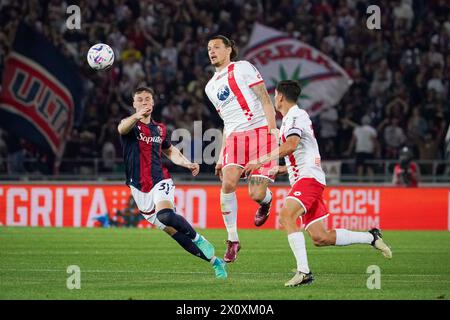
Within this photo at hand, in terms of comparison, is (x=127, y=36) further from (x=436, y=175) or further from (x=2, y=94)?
(x=436, y=175)

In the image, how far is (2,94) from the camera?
24.2 metres

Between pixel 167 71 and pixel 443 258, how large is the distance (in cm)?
1240

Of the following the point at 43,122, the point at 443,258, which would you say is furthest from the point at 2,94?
the point at 443,258

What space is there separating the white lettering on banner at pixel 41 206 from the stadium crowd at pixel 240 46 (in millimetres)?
820

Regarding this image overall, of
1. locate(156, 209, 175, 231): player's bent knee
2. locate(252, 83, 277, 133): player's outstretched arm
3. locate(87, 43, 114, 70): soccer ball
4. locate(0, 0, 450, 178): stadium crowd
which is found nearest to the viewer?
locate(156, 209, 175, 231): player's bent knee

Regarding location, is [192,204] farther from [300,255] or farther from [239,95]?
[300,255]

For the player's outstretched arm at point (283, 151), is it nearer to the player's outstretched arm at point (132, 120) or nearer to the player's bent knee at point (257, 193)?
the player's outstretched arm at point (132, 120)

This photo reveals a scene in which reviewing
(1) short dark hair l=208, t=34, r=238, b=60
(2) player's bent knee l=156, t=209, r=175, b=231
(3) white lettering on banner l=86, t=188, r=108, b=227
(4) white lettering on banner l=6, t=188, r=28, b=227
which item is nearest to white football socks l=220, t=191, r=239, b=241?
(1) short dark hair l=208, t=34, r=238, b=60

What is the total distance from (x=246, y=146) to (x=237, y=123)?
0.36 m

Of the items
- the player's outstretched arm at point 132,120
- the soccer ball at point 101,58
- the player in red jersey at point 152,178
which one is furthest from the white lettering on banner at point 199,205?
the player's outstretched arm at point 132,120

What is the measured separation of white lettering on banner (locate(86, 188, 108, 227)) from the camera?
24.4m

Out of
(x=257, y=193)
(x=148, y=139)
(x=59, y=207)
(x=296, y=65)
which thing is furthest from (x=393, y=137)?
(x=148, y=139)

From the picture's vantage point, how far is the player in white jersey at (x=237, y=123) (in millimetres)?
14305

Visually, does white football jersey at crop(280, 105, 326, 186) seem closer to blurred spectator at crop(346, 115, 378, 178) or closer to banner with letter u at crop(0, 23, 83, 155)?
blurred spectator at crop(346, 115, 378, 178)
